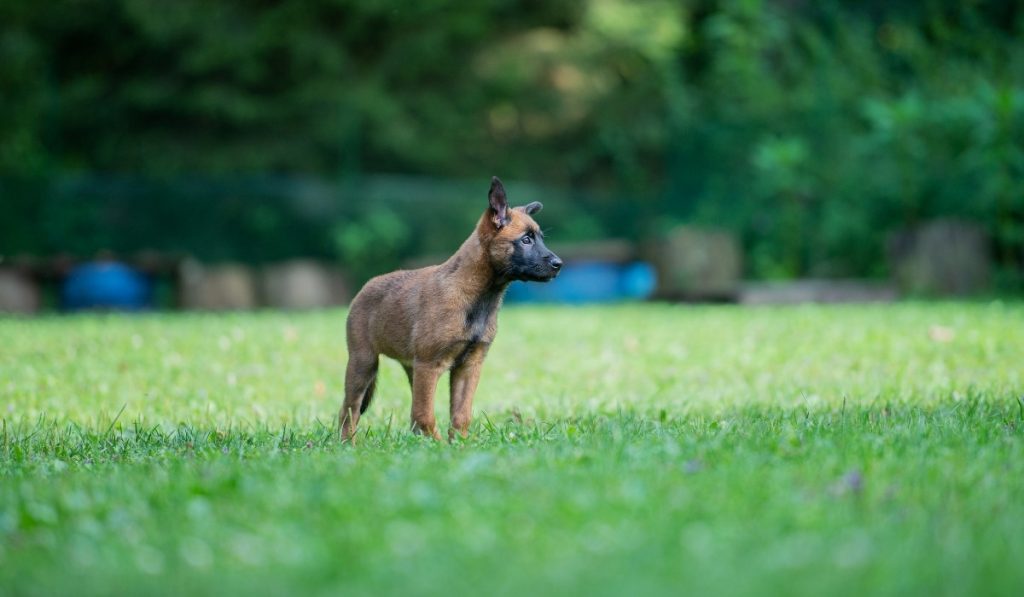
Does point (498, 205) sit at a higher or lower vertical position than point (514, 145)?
lower

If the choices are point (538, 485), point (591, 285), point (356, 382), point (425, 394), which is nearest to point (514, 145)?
point (591, 285)

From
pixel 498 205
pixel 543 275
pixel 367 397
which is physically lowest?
pixel 367 397

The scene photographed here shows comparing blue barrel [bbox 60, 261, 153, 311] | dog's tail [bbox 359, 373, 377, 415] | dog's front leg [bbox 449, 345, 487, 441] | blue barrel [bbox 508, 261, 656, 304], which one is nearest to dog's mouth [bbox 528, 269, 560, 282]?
dog's front leg [bbox 449, 345, 487, 441]

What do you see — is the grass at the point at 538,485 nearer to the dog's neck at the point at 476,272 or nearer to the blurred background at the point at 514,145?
the dog's neck at the point at 476,272

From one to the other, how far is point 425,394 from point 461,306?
471 millimetres

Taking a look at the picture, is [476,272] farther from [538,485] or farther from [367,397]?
[538,485]

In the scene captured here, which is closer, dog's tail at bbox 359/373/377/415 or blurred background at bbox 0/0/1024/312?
dog's tail at bbox 359/373/377/415

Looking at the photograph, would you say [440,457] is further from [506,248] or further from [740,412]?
[740,412]

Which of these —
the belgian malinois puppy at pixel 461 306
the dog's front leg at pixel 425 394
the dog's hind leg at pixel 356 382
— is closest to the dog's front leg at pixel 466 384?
the belgian malinois puppy at pixel 461 306

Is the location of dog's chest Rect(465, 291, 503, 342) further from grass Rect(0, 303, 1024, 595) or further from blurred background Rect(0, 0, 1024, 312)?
blurred background Rect(0, 0, 1024, 312)

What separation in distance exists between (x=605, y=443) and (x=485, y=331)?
1112 mm

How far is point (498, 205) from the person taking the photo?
565 cm

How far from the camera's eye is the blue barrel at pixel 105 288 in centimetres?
1605

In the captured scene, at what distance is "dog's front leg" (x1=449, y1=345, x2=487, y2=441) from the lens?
5719mm
